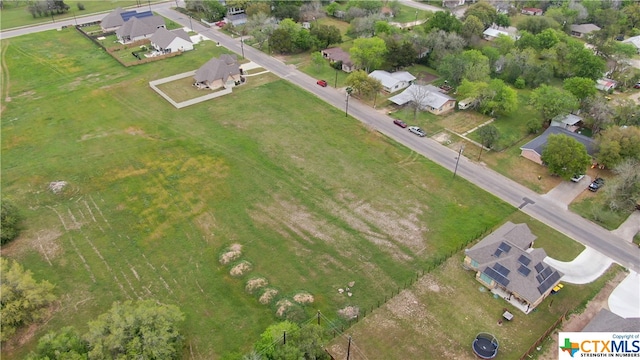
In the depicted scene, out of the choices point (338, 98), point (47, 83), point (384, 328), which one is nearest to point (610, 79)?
point (338, 98)

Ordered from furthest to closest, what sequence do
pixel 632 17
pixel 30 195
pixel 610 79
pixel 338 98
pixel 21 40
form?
pixel 632 17, pixel 21 40, pixel 610 79, pixel 338 98, pixel 30 195

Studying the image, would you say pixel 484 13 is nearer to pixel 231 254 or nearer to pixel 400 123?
pixel 400 123

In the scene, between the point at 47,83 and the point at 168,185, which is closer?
the point at 168,185

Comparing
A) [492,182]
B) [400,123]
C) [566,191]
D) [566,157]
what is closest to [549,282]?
[492,182]

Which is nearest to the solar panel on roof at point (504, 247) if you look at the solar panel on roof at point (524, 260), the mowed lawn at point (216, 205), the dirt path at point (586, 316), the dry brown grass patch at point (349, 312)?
the solar panel on roof at point (524, 260)

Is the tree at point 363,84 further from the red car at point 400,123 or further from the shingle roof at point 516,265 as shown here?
the shingle roof at point 516,265

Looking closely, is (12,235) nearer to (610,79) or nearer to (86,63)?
(86,63)

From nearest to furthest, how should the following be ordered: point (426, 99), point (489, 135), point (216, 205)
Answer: point (216, 205)
point (489, 135)
point (426, 99)
